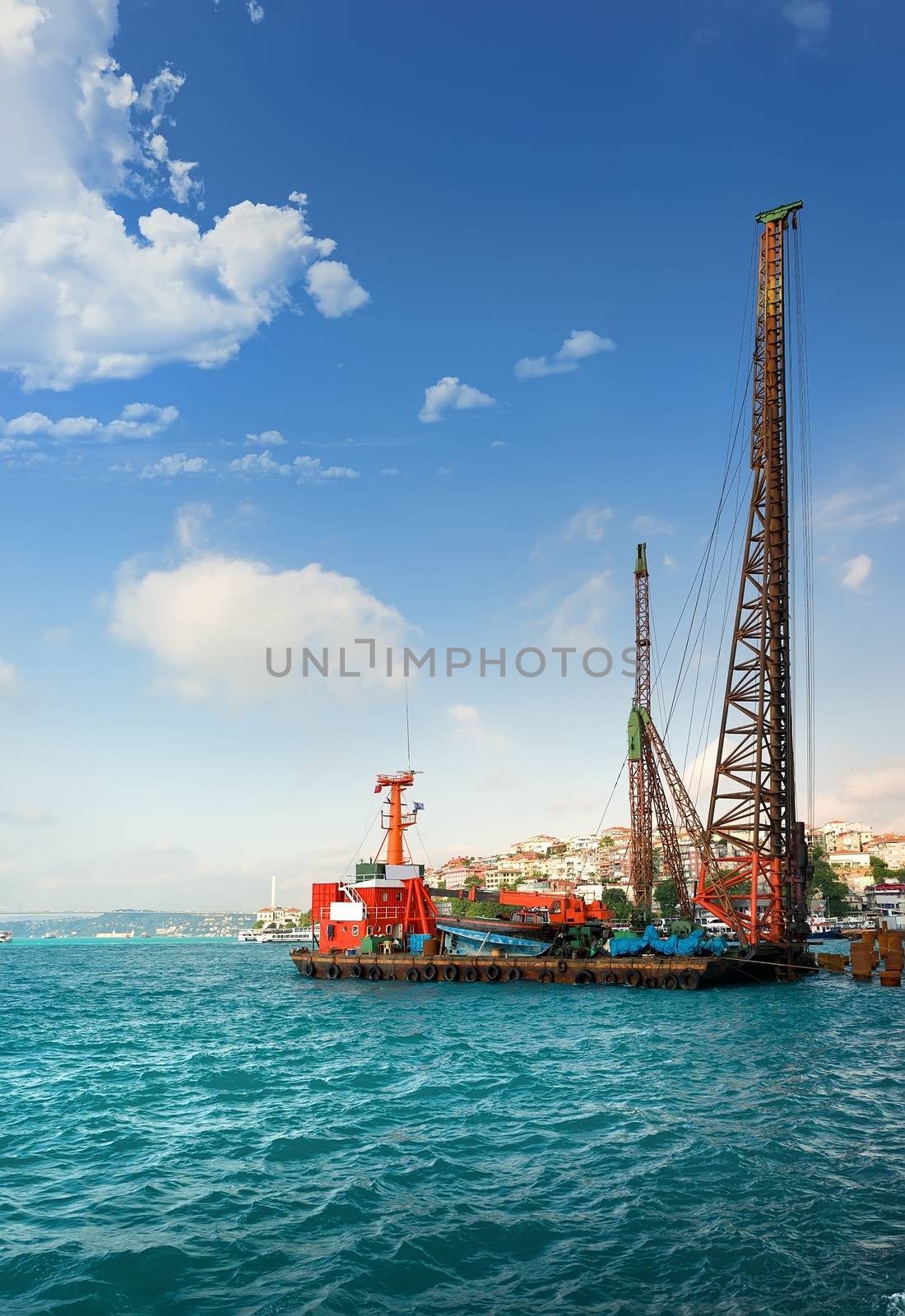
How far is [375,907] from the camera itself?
6088 cm

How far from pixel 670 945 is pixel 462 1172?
127 feet

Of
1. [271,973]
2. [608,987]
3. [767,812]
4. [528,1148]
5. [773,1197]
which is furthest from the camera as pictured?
[271,973]

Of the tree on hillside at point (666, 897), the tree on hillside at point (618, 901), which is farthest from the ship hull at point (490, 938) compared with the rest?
the tree on hillside at point (618, 901)

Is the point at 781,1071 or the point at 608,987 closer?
the point at 781,1071

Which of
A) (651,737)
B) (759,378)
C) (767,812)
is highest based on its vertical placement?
(759,378)

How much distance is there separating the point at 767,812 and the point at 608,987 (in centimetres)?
1544

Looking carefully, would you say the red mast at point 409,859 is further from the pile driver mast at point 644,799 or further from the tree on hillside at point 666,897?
the tree on hillside at point 666,897

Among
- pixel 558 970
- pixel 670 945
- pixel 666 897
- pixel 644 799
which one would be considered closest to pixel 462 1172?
pixel 558 970

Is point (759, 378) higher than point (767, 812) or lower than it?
higher

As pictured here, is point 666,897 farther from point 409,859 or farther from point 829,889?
point 409,859

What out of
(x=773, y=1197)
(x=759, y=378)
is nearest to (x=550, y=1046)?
(x=773, y=1197)

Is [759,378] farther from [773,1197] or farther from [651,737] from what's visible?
[773,1197]

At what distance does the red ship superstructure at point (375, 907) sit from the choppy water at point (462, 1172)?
25627 mm

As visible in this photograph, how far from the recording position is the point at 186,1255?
12.6 meters
